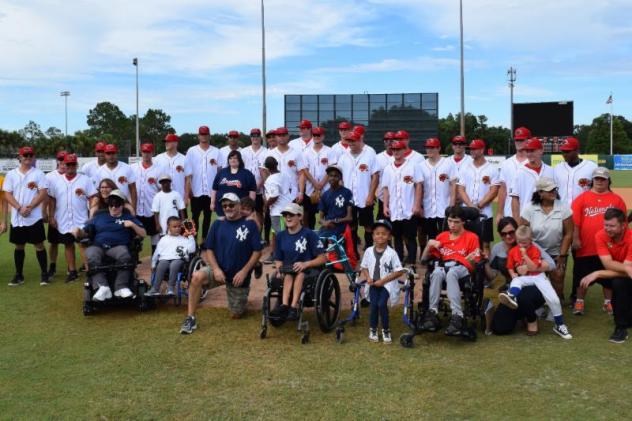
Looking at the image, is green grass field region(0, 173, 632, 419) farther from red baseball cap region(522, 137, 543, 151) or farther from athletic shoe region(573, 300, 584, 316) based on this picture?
red baseball cap region(522, 137, 543, 151)

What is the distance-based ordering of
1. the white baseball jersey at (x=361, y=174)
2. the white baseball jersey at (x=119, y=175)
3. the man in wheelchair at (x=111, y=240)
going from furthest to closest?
the white baseball jersey at (x=119, y=175)
the white baseball jersey at (x=361, y=174)
the man in wheelchair at (x=111, y=240)

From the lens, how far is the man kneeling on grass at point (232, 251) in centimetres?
594

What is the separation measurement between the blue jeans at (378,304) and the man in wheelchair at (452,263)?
37 centimetres

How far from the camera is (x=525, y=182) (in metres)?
6.88

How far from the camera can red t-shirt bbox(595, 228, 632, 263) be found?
18.6ft

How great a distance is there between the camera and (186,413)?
3.86 m

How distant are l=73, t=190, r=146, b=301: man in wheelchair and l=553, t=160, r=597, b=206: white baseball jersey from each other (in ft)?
16.3

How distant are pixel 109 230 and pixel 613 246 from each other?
547 cm

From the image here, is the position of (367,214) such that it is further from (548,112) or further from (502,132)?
(502,132)

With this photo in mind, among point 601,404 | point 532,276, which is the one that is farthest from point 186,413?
point 532,276

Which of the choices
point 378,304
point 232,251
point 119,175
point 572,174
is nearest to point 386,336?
point 378,304

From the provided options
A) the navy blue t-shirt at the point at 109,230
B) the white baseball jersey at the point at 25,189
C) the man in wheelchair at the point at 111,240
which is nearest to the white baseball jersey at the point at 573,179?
the man in wheelchair at the point at 111,240

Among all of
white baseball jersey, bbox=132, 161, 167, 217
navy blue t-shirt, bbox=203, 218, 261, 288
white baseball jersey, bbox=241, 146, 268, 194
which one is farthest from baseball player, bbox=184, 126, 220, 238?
navy blue t-shirt, bbox=203, 218, 261, 288

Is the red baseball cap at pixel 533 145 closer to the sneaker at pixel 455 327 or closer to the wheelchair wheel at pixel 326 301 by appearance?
the sneaker at pixel 455 327
